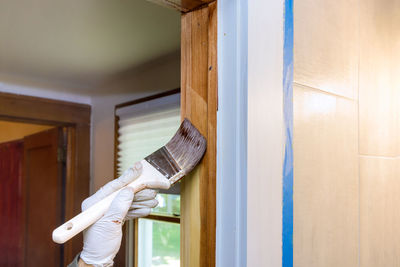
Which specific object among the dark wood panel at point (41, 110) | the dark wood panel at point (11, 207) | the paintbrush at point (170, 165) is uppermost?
the dark wood panel at point (41, 110)

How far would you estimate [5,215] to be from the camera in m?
2.83

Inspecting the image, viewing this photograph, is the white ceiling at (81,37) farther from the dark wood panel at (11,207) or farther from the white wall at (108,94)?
the dark wood panel at (11,207)

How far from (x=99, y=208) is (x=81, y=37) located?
1210 mm

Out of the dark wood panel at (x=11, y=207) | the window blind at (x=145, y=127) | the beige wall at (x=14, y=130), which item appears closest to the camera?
the window blind at (x=145, y=127)

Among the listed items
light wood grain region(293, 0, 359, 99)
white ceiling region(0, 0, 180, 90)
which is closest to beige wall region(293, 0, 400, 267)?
light wood grain region(293, 0, 359, 99)

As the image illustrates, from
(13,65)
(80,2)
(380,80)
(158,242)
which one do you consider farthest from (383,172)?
(13,65)

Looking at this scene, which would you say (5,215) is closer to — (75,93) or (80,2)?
(75,93)

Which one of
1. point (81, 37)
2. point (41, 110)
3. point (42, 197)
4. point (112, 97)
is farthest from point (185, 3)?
point (42, 197)

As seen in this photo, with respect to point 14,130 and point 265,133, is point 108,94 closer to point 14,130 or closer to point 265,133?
point 14,130

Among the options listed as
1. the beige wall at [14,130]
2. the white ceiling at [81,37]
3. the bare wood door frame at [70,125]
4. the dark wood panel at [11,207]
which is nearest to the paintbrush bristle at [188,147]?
the white ceiling at [81,37]

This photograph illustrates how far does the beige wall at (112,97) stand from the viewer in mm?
1884

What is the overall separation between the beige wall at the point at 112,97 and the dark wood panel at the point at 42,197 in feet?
0.91

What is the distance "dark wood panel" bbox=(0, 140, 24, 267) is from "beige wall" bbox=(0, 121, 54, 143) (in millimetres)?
144

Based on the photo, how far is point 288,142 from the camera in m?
0.56
